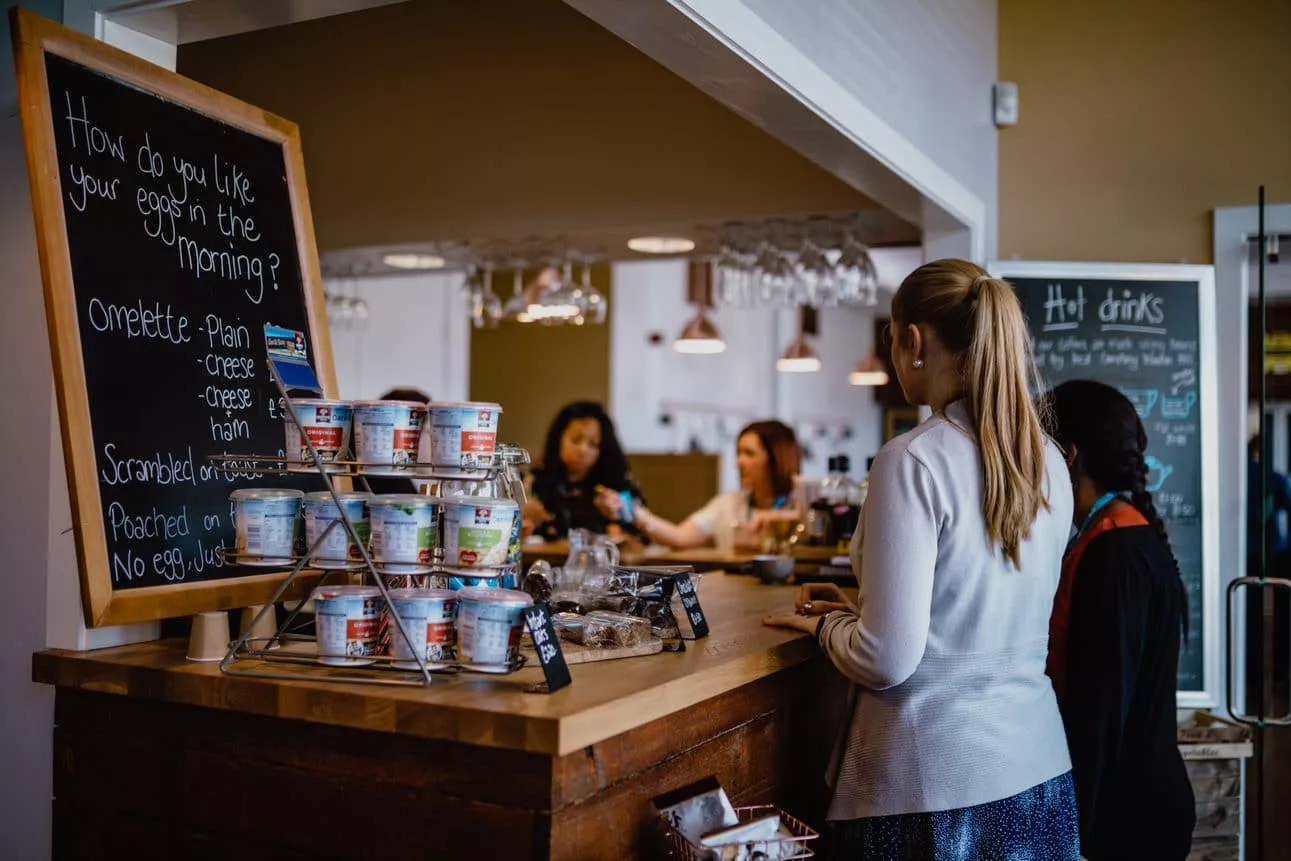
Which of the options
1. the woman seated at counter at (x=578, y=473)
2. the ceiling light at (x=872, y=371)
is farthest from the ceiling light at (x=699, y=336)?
the ceiling light at (x=872, y=371)

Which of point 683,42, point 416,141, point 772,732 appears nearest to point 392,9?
point 416,141

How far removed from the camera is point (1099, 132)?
4184 mm

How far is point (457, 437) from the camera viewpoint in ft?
6.21

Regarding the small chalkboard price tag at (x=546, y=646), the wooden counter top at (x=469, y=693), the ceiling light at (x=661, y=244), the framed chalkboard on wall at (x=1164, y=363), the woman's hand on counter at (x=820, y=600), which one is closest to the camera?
the wooden counter top at (x=469, y=693)

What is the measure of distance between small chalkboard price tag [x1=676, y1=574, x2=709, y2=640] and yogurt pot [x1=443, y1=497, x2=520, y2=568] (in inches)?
21.6

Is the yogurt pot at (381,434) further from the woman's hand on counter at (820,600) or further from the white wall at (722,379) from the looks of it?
the white wall at (722,379)

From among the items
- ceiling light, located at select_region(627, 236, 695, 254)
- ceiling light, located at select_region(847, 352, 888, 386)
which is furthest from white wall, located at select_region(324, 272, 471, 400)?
ceiling light, located at select_region(847, 352, 888, 386)

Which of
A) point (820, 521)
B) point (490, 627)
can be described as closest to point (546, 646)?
point (490, 627)

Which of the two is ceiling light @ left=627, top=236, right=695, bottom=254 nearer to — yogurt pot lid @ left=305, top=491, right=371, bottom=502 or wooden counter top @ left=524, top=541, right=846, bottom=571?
wooden counter top @ left=524, top=541, right=846, bottom=571

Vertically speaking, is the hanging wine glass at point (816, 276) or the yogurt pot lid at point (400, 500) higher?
the hanging wine glass at point (816, 276)

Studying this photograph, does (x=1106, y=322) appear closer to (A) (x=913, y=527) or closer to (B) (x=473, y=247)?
(A) (x=913, y=527)

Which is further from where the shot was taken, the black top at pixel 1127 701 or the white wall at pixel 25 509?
the black top at pixel 1127 701

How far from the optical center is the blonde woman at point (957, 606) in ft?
6.48

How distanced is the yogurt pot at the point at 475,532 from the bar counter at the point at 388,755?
0.19 meters
